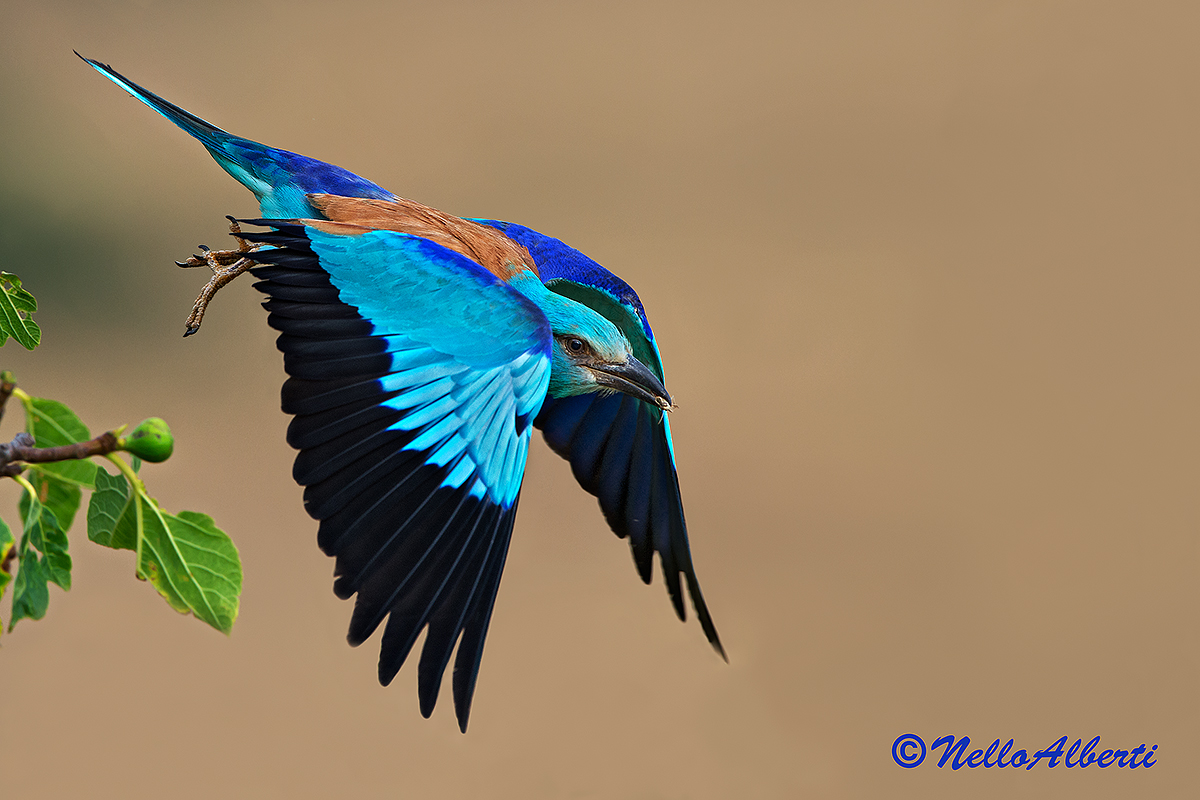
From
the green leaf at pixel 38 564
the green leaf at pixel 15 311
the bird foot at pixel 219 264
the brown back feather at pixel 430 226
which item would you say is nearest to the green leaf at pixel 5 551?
the green leaf at pixel 38 564

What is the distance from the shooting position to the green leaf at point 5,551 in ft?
3.89

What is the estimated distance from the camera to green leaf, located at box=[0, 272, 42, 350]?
1562 millimetres

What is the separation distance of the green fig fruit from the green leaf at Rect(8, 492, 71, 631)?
0.50 ft

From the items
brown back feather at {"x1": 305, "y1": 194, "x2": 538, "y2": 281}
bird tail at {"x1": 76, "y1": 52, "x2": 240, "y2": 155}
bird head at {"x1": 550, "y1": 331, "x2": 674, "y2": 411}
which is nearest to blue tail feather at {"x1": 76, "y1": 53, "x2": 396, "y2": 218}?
bird tail at {"x1": 76, "y1": 52, "x2": 240, "y2": 155}

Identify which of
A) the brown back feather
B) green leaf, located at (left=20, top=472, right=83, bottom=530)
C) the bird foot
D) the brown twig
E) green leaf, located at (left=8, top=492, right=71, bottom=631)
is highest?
the brown back feather

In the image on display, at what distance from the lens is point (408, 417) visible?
200 cm

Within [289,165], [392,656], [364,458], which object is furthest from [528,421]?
[289,165]

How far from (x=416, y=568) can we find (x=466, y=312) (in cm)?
64

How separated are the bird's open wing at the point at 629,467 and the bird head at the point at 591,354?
404mm

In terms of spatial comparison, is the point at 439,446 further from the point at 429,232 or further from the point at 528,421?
the point at 429,232

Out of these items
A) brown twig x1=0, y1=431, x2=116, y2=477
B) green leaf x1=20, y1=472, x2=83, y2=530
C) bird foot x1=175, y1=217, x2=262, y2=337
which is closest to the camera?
brown twig x1=0, y1=431, x2=116, y2=477

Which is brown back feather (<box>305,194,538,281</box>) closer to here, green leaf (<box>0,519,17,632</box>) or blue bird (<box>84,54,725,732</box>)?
blue bird (<box>84,54,725,732</box>)

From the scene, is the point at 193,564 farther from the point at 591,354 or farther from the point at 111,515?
the point at 591,354

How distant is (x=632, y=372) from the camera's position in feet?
8.68
